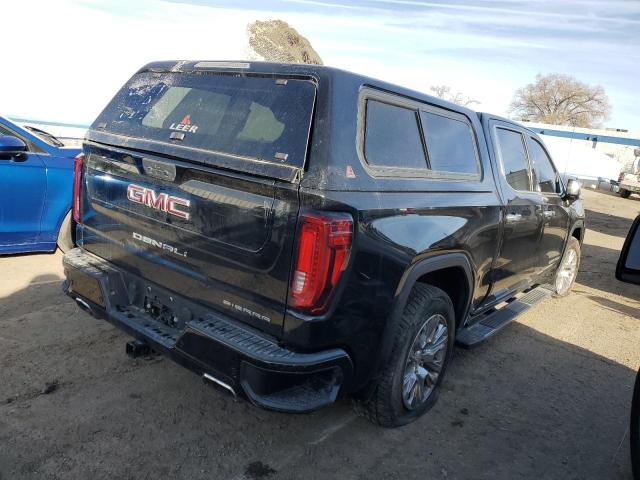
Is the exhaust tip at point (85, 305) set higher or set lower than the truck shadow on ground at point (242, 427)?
higher

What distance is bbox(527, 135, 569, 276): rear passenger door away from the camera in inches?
189

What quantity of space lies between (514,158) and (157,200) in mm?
2944

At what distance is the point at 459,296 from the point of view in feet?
11.9

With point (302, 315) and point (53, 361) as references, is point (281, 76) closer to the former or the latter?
point (302, 315)

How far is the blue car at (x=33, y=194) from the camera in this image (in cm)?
514

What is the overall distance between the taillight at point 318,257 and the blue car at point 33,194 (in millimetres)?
3618

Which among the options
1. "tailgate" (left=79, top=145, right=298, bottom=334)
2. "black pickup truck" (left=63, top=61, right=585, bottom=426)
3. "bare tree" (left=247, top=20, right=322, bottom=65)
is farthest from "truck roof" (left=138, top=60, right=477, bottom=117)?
"bare tree" (left=247, top=20, right=322, bottom=65)

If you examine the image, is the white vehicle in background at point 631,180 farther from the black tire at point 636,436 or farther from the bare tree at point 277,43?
the black tire at point 636,436

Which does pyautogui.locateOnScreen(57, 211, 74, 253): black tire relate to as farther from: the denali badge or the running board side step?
the running board side step

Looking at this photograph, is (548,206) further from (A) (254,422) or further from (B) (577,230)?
(A) (254,422)

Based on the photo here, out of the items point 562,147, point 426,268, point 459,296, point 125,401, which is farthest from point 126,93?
point 562,147

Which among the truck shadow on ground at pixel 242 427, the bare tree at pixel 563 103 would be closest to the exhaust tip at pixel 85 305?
the truck shadow on ground at pixel 242 427

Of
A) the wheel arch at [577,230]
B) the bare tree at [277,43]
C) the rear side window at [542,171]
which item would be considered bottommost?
the wheel arch at [577,230]

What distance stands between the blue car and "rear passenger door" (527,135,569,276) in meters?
4.42
